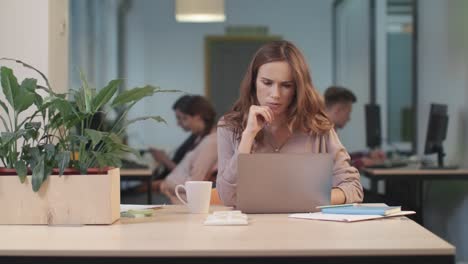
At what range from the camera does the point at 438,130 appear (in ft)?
17.9

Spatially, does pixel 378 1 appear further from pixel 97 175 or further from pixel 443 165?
pixel 97 175

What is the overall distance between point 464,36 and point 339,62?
14.8ft

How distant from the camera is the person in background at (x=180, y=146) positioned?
593 centimetres

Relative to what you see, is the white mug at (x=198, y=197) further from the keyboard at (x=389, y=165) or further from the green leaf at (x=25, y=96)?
the keyboard at (x=389, y=165)

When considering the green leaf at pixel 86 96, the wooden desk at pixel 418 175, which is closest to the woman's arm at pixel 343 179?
the green leaf at pixel 86 96

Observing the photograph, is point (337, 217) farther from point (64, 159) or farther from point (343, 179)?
point (64, 159)

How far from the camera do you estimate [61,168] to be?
2170mm

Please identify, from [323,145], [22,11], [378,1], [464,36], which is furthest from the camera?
[378,1]

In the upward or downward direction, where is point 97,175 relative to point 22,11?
downward

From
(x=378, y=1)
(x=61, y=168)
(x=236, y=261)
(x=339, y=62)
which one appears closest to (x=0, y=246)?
(x=61, y=168)

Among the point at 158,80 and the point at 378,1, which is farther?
the point at 158,80

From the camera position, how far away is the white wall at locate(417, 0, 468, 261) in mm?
5387

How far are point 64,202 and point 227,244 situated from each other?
1.95ft

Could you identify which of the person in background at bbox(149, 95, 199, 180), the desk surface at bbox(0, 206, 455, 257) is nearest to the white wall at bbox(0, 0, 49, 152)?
the desk surface at bbox(0, 206, 455, 257)
